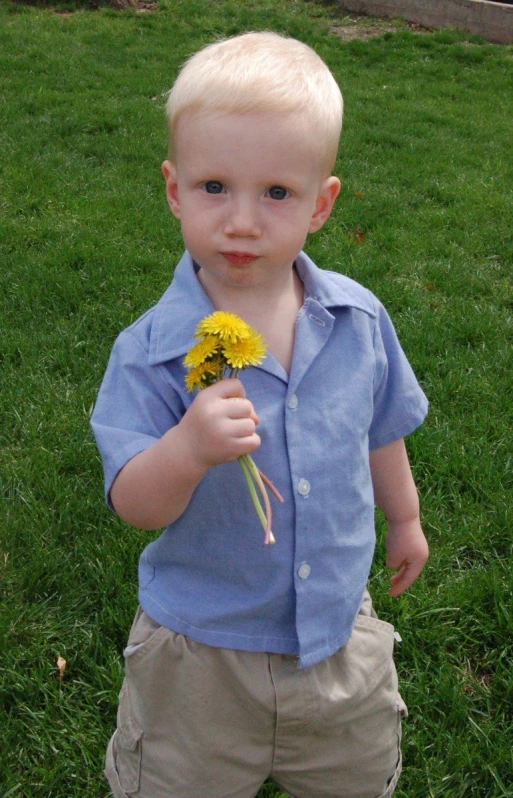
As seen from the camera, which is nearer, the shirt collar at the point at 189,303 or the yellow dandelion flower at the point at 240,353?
the yellow dandelion flower at the point at 240,353

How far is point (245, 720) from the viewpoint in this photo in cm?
158

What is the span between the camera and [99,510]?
2777 millimetres

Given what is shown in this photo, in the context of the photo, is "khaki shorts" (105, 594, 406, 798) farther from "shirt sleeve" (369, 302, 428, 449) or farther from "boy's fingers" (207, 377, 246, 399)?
"boy's fingers" (207, 377, 246, 399)

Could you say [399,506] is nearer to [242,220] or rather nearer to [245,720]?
[245,720]

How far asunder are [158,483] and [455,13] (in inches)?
455

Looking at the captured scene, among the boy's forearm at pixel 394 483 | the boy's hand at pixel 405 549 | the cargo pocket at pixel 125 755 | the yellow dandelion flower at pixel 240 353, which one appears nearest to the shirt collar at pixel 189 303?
the yellow dandelion flower at pixel 240 353

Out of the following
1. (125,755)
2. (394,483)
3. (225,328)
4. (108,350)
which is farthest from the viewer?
(108,350)

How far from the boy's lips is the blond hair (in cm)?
21

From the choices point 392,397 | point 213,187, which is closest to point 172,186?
point 213,187

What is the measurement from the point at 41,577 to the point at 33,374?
3.67 ft

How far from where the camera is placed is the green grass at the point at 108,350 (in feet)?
7.34

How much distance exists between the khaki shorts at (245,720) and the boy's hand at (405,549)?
24 centimetres

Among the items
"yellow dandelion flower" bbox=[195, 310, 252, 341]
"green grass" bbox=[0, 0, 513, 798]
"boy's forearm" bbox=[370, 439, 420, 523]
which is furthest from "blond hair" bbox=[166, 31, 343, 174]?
"green grass" bbox=[0, 0, 513, 798]

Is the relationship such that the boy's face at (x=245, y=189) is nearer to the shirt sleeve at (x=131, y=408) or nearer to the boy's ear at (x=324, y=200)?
the boy's ear at (x=324, y=200)
